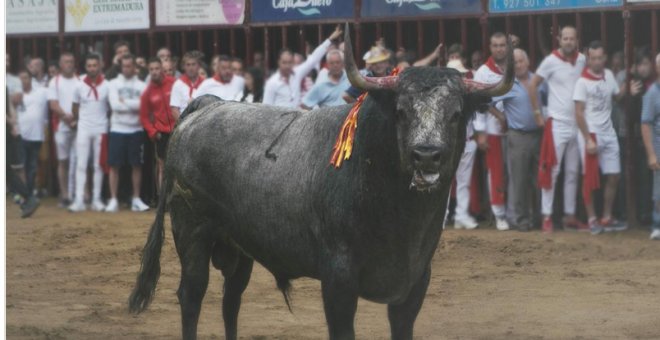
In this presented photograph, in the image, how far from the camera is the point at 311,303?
10.8 m

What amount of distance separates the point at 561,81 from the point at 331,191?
7421 millimetres

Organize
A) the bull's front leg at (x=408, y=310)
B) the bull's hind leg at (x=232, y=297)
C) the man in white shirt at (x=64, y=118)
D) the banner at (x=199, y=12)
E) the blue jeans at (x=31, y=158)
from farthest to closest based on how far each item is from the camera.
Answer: the blue jeans at (x=31, y=158) → the man in white shirt at (x=64, y=118) → the banner at (x=199, y=12) → the bull's hind leg at (x=232, y=297) → the bull's front leg at (x=408, y=310)

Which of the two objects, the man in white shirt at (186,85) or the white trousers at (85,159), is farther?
the white trousers at (85,159)

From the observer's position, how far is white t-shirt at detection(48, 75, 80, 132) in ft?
58.7

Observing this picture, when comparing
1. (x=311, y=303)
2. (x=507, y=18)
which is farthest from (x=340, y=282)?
(x=507, y=18)

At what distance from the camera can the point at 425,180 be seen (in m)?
6.46

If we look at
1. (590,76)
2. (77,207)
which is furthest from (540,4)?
(77,207)

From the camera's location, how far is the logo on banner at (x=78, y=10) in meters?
18.8

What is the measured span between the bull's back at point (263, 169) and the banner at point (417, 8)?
6.84 metres

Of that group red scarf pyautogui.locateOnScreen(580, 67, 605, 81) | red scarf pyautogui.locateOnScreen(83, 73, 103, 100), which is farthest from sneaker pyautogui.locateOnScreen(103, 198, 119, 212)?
red scarf pyautogui.locateOnScreen(580, 67, 605, 81)

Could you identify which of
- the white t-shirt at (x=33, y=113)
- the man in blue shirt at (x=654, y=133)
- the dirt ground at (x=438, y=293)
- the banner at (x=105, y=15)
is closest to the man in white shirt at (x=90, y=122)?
the white t-shirt at (x=33, y=113)

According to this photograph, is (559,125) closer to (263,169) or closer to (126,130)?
(126,130)

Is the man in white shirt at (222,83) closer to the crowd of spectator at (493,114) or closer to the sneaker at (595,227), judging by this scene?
the crowd of spectator at (493,114)

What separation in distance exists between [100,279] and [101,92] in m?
5.35
